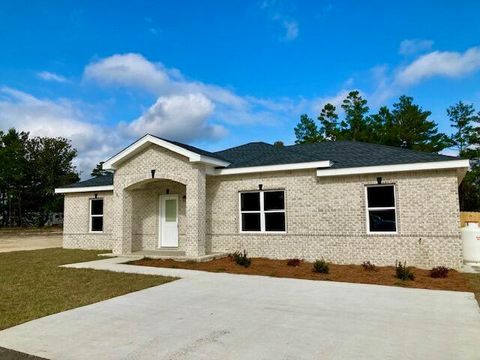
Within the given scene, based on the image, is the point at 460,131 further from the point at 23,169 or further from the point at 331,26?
the point at 23,169

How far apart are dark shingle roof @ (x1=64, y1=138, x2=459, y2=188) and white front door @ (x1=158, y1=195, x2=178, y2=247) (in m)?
3.00

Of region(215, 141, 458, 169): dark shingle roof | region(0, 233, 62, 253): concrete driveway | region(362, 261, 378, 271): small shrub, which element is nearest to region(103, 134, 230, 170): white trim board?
region(215, 141, 458, 169): dark shingle roof

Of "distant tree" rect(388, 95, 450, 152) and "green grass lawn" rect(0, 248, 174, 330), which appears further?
"distant tree" rect(388, 95, 450, 152)

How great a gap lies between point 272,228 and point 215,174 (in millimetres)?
3272

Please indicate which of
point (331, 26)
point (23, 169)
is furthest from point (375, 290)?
point (23, 169)

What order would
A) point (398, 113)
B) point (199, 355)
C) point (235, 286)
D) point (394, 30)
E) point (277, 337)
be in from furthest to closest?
point (398, 113) → point (394, 30) → point (235, 286) → point (277, 337) → point (199, 355)

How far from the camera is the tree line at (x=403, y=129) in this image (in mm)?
41312

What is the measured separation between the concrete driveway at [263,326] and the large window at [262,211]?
18.6 feet

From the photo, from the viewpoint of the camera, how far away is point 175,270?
38.9 ft

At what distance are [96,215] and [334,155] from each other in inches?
499

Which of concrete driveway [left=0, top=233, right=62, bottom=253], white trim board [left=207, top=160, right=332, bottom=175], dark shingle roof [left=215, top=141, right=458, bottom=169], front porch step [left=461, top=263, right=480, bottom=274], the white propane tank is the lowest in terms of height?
front porch step [left=461, top=263, right=480, bottom=274]

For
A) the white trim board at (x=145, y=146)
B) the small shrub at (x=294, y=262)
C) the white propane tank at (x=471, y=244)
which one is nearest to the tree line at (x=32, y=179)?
the white trim board at (x=145, y=146)

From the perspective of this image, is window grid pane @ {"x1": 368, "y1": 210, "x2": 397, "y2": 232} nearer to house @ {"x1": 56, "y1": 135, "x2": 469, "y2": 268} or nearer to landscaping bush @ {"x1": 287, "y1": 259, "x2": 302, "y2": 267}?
house @ {"x1": 56, "y1": 135, "x2": 469, "y2": 268}

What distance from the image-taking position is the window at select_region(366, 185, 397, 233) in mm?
12719
